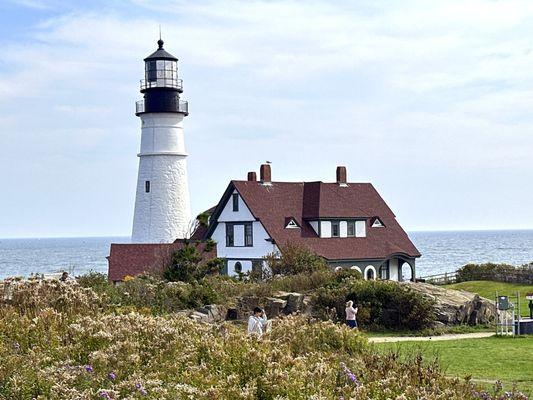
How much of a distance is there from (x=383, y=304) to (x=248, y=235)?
67.9 ft

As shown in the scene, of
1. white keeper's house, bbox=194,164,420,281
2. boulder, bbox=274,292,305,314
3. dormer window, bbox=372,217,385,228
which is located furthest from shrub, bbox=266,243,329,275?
dormer window, bbox=372,217,385,228

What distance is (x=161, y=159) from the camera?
49.8 meters

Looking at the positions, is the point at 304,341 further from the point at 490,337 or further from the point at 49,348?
the point at 490,337

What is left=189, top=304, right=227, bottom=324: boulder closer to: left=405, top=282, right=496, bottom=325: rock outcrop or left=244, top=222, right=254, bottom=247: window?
left=405, top=282, right=496, bottom=325: rock outcrop

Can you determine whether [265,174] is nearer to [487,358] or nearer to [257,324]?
[487,358]

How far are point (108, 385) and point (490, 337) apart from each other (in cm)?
1556

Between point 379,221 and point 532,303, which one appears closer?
point 532,303

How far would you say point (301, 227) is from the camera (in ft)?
155

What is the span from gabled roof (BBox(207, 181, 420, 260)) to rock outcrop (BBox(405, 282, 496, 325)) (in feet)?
56.6

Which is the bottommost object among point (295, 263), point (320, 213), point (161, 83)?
point (295, 263)

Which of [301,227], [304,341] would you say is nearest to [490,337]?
[304,341]

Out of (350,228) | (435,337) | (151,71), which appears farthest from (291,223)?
(435,337)

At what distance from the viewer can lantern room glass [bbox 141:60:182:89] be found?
49094 mm

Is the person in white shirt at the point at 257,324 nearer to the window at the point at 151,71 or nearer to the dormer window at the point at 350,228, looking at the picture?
the dormer window at the point at 350,228
